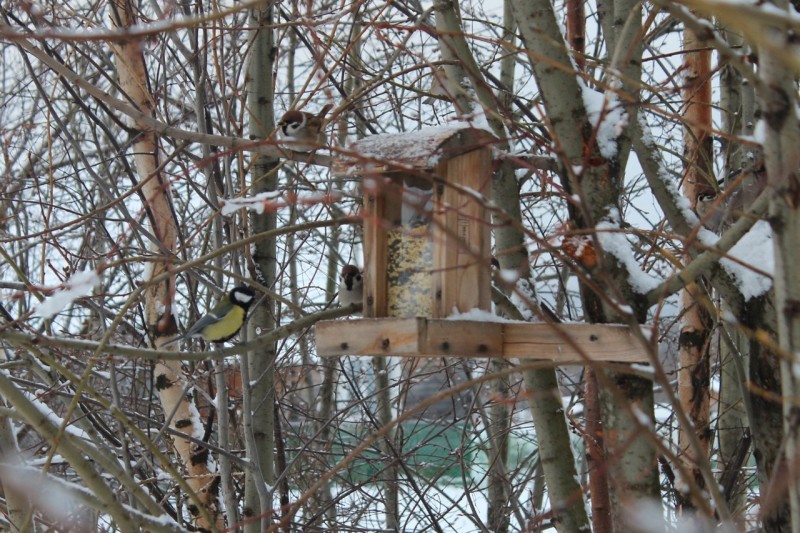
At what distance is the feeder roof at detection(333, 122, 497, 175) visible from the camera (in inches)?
102

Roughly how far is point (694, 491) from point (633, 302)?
1153 millimetres

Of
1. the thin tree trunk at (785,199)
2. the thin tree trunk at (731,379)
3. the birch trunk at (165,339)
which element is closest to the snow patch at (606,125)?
the thin tree trunk at (785,199)

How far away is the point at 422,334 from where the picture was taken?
248 cm

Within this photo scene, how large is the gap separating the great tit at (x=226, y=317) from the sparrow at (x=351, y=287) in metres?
0.62

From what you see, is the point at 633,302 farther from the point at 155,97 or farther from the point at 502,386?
the point at 502,386

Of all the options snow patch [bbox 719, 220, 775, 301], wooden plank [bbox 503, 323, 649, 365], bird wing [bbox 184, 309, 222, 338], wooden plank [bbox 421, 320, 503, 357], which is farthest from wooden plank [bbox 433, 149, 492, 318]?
bird wing [bbox 184, 309, 222, 338]

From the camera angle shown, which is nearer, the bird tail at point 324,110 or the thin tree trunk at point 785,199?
the thin tree trunk at point 785,199

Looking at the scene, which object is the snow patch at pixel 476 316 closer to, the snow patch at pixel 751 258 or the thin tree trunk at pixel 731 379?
the snow patch at pixel 751 258

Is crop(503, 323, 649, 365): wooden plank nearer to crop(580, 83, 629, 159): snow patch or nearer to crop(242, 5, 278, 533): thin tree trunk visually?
crop(580, 83, 629, 159): snow patch

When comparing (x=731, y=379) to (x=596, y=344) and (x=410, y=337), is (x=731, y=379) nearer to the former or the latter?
(x=596, y=344)

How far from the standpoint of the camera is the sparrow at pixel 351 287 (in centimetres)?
336

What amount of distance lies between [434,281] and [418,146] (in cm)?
45

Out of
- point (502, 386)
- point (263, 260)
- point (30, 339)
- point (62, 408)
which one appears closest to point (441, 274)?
point (30, 339)

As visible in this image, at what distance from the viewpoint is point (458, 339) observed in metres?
2.58
